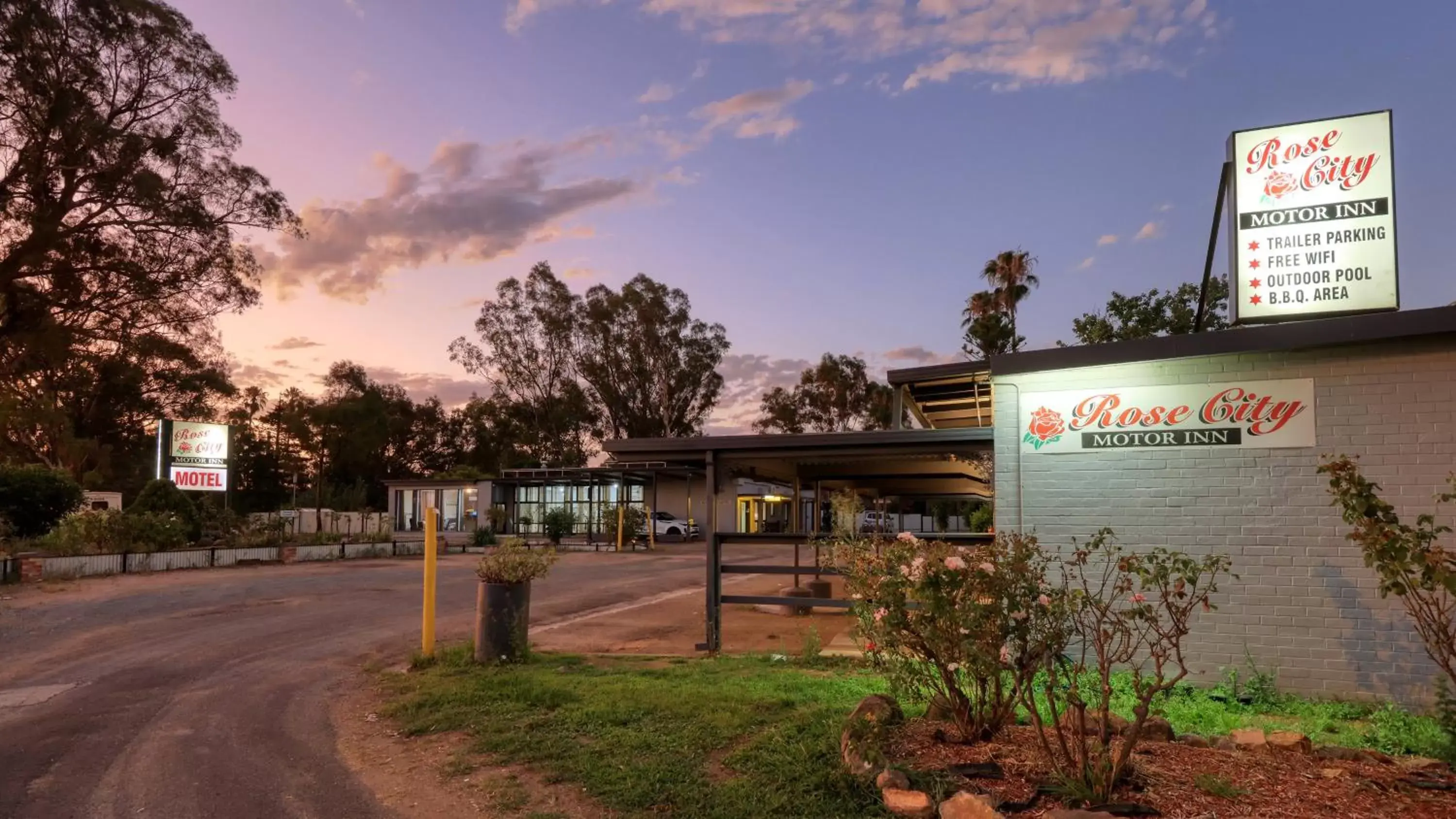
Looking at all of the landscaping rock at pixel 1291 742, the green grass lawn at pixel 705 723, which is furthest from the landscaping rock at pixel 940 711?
the landscaping rock at pixel 1291 742

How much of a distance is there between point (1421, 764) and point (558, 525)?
1267 inches

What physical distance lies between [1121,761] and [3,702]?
29.2 ft

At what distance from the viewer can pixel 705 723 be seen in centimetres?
604

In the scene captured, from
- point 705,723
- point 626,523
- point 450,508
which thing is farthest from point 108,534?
point 450,508

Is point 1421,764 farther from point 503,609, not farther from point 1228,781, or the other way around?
point 503,609

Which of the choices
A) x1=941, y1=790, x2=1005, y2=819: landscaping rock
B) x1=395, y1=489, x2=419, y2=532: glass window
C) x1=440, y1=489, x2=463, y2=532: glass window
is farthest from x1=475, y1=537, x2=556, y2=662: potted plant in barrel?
x1=395, y1=489, x2=419, y2=532: glass window

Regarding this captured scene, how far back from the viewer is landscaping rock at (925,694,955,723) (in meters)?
5.40

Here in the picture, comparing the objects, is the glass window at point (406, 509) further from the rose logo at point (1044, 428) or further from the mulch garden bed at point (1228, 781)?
the mulch garden bed at point (1228, 781)

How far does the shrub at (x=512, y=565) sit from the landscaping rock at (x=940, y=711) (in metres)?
4.37

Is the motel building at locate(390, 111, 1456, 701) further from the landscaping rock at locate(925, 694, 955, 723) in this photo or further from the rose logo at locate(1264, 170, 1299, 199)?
the landscaping rock at locate(925, 694, 955, 723)

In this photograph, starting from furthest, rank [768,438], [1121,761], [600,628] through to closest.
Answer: [600,628]
[768,438]
[1121,761]

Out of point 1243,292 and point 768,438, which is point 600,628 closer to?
point 768,438

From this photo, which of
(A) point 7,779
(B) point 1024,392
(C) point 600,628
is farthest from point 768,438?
(A) point 7,779

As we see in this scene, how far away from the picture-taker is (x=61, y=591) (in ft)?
50.5
